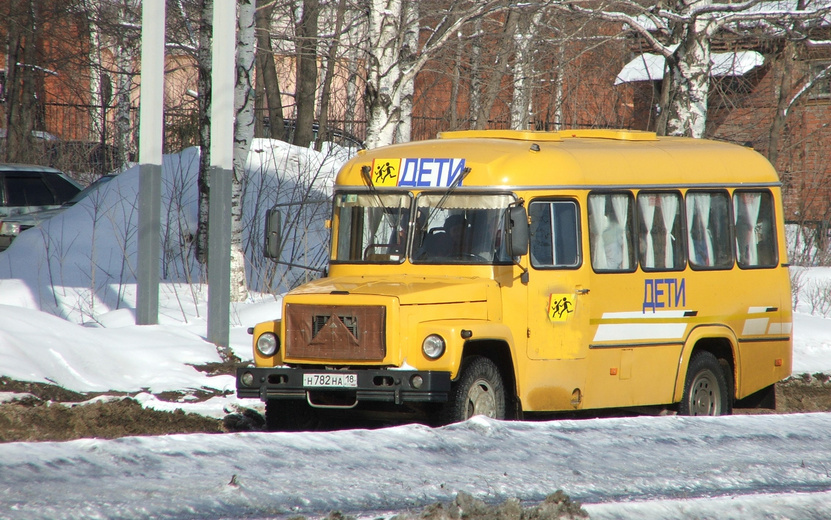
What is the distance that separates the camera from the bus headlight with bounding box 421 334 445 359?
7.23 metres

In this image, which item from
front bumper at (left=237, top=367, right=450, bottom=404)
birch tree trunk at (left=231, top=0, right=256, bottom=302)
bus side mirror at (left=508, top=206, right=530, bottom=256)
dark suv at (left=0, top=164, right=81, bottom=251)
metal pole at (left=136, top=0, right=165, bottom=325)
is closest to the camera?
front bumper at (left=237, top=367, right=450, bottom=404)

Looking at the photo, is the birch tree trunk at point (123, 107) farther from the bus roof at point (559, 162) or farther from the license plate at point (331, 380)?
the license plate at point (331, 380)

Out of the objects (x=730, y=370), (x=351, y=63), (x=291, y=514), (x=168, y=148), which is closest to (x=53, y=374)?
Answer: (x=291, y=514)

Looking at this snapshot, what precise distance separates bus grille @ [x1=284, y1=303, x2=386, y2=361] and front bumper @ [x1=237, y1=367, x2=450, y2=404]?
0.12 meters

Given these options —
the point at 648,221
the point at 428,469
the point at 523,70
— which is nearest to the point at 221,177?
the point at 648,221

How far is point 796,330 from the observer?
13.9m

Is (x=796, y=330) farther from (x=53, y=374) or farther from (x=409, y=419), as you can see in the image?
(x=53, y=374)

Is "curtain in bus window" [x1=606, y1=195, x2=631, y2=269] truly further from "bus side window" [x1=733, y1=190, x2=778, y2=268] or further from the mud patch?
the mud patch

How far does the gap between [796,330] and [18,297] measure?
10.2m

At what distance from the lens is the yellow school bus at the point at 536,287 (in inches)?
290

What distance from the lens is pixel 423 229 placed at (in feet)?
27.0

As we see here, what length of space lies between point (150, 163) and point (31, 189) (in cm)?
1032

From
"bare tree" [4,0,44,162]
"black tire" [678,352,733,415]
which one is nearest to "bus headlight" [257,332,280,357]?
"black tire" [678,352,733,415]

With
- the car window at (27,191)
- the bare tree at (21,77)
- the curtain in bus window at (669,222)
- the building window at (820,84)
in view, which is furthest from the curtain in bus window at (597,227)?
the bare tree at (21,77)
